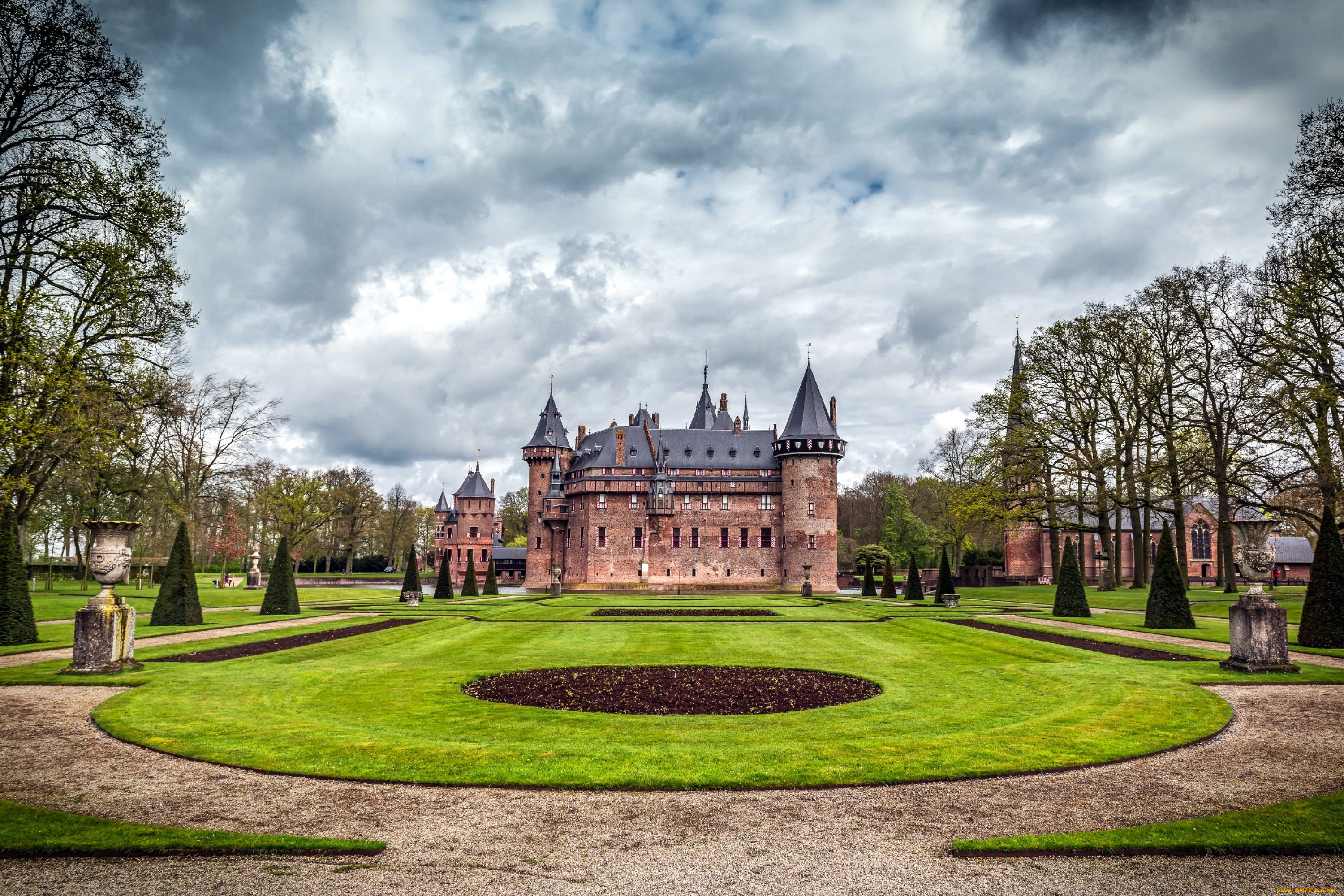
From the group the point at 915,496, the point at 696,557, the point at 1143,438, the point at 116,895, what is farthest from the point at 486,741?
the point at 915,496

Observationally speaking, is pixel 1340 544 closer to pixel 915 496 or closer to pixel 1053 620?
pixel 1053 620

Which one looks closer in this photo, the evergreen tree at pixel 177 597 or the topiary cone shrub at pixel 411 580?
the evergreen tree at pixel 177 597

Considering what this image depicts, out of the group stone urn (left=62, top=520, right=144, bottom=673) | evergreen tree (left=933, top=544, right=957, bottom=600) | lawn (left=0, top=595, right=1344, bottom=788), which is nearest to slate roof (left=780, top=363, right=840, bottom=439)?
evergreen tree (left=933, top=544, right=957, bottom=600)

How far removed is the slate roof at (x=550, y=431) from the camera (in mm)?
65375

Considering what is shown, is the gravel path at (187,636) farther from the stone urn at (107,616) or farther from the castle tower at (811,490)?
the castle tower at (811,490)

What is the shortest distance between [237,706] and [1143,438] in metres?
40.5

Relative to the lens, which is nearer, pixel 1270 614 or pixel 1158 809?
pixel 1158 809

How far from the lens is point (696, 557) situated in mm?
60438

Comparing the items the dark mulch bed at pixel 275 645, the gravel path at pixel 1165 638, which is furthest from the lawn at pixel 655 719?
the gravel path at pixel 1165 638

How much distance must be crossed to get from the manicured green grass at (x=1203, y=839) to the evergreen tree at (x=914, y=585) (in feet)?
116

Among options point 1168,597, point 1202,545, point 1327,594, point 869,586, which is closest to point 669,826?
point 1327,594

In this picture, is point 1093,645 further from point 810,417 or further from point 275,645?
point 810,417

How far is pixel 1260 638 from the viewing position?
13.9 metres

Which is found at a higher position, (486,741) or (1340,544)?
(1340,544)
